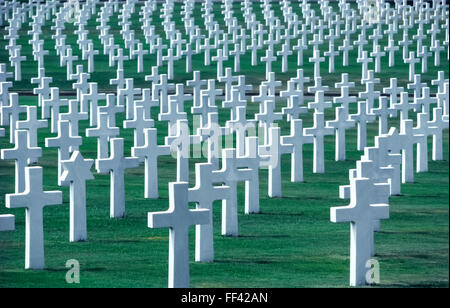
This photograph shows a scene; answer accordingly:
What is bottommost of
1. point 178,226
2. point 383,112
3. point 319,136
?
point 178,226

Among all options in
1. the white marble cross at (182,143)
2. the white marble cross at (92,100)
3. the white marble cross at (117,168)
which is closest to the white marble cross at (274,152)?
the white marble cross at (182,143)

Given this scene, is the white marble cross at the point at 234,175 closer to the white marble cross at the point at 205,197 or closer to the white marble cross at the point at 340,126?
the white marble cross at the point at 205,197

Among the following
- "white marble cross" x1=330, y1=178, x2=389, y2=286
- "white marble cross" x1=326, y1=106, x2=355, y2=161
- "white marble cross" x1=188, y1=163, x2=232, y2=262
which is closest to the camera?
"white marble cross" x1=330, y1=178, x2=389, y2=286

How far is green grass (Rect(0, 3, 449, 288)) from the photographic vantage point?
488 inches

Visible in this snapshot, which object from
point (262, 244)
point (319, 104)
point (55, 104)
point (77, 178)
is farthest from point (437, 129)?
point (77, 178)

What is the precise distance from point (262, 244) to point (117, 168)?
2.06m

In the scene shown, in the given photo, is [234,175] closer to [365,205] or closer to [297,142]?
[365,205]

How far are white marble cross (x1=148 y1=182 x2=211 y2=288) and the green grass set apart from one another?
2.96 ft

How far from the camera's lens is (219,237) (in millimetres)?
14336

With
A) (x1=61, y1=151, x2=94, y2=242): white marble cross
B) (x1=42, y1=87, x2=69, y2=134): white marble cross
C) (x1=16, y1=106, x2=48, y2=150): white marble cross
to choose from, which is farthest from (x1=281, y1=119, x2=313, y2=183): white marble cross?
(x1=42, y1=87, x2=69, y2=134): white marble cross

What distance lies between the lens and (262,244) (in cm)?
1408

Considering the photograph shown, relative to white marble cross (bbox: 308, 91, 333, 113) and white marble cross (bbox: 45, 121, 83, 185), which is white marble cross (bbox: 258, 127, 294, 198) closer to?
white marble cross (bbox: 45, 121, 83, 185)

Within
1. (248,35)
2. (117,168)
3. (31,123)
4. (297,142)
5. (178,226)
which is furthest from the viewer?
(248,35)

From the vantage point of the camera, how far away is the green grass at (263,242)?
12406 mm
